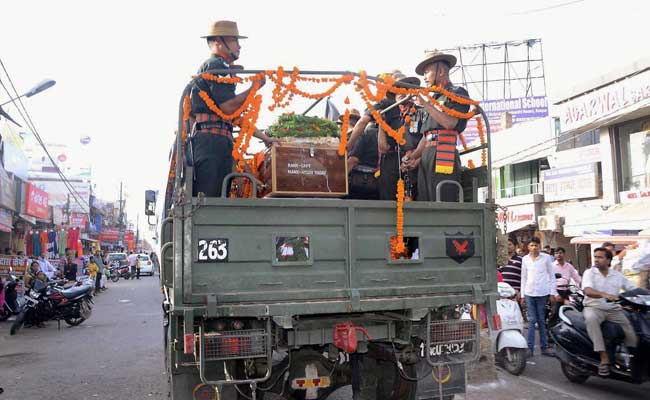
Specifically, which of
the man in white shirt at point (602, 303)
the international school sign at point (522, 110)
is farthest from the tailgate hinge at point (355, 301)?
the international school sign at point (522, 110)

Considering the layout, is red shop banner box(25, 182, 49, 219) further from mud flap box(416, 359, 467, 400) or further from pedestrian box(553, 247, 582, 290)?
mud flap box(416, 359, 467, 400)

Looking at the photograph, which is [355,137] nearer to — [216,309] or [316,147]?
[316,147]

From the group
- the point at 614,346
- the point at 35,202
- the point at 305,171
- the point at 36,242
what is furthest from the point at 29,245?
the point at 614,346

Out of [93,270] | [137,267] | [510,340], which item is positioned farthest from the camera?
[137,267]

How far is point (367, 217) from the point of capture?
402cm

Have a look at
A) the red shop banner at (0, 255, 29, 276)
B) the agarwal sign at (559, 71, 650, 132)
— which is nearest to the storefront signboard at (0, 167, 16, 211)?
the red shop banner at (0, 255, 29, 276)

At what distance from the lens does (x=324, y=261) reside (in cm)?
387

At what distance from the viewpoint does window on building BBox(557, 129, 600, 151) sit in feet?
60.0

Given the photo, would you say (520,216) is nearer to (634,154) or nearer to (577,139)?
(577,139)

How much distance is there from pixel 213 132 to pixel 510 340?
4414 mm

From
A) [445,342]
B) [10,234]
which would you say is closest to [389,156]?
[445,342]

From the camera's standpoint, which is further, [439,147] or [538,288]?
[538,288]

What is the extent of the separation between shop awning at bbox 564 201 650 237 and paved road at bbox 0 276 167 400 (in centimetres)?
1036

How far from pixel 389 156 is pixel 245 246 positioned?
218 cm
